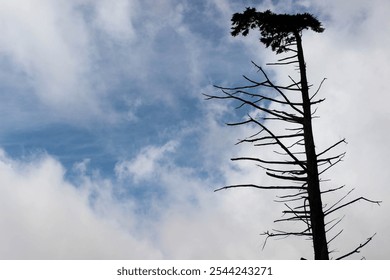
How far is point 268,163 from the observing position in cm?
739

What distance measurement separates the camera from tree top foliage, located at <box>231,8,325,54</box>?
849cm

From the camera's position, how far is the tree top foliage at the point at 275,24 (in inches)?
334

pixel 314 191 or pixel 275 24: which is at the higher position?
pixel 275 24

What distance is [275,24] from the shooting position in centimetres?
854

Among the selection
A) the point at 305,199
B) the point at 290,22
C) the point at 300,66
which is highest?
the point at 290,22

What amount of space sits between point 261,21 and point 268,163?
325 cm

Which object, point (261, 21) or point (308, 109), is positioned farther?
point (261, 21)

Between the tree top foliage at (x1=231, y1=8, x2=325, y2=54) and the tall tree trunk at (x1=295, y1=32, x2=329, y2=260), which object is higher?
the tree top foliage at (x1=231, y1=8, x2=325, y2=54)

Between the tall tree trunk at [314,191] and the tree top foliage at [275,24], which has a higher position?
the tree top foliage at [275,24]
